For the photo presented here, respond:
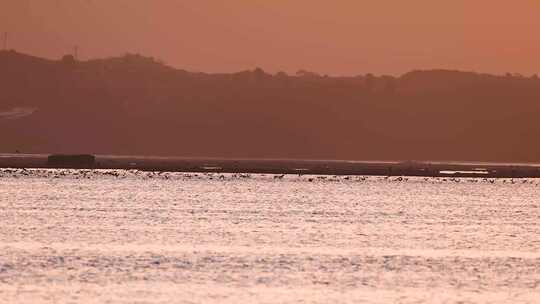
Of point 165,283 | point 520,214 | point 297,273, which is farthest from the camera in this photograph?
point 520,214

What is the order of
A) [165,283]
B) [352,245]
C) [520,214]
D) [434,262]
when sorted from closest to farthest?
[165,283]
[434,262]
[352,245]
[520,214]

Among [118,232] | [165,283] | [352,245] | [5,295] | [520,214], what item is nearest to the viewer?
[5,295]

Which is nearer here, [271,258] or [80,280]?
[80,280]

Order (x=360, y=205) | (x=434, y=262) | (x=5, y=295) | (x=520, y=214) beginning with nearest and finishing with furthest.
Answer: (x=5, y=295), (x=434, y=262), (x=520, y=214), (x=360, y=205)

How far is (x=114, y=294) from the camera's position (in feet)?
226

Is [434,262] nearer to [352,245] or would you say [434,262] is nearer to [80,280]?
[352,245]

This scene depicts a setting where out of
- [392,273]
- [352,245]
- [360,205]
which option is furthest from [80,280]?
[360,205]

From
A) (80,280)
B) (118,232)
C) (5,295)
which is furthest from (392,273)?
(118,232)

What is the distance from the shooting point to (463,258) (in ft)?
314

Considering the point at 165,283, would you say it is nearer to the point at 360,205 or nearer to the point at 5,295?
the point at 5,295

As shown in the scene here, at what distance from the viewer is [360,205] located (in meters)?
197

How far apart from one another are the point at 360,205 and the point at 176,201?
89.7 feet

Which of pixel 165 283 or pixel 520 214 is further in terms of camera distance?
pixel 520 214

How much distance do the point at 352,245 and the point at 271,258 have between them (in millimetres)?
16251
